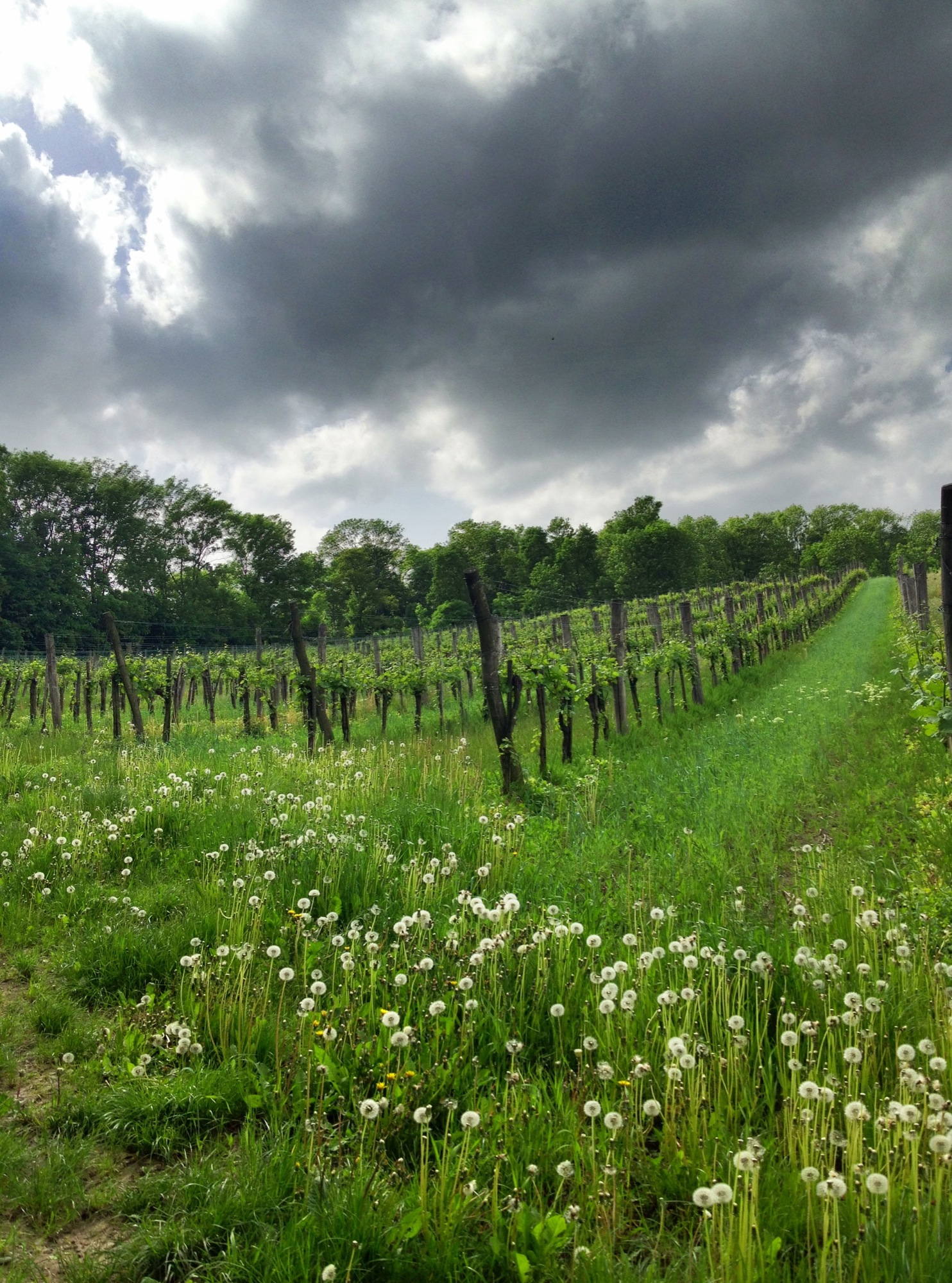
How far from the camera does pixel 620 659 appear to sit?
46.8 feet

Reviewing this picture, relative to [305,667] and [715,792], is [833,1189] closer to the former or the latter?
Result: [715,792]

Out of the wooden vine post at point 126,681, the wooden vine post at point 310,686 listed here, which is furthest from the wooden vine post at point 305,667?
the wooden vine post at point 126,681

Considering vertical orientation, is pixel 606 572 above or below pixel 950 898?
above

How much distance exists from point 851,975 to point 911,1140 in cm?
164

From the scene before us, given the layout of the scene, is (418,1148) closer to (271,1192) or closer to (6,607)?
(271,1192)

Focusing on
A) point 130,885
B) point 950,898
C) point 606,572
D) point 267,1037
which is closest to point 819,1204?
point 267,1037

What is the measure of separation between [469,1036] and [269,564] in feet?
269

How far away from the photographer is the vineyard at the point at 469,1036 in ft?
7.52

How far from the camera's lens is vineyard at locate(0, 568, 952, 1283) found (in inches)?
90.2

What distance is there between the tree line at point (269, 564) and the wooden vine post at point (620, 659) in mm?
35236

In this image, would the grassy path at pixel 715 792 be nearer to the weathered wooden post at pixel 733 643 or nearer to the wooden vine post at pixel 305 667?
the weathered wooden post at pixel 733 643

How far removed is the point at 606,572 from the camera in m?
85.0

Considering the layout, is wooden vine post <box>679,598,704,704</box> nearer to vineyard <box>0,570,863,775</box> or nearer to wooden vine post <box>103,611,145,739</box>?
vineyard <box>0,570,863,775</box>

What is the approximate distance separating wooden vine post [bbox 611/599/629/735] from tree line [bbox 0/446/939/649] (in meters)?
35.2
